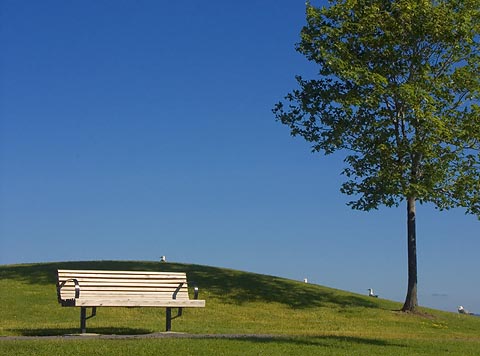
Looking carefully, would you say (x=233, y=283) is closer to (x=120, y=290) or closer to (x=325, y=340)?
(x=120, y=290)

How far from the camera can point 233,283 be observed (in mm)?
35562

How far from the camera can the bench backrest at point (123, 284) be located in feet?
64.0

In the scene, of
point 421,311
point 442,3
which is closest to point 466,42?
point 442,3

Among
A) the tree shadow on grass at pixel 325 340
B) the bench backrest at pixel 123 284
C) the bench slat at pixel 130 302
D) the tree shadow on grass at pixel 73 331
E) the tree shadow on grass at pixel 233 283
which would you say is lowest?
the tree shadow on grass at pixel 325 340

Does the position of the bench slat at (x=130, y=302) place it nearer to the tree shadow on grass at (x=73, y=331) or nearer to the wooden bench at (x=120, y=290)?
the wooden bench at (x=120, y=290)

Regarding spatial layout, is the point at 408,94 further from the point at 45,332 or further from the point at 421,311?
the point at 45,332

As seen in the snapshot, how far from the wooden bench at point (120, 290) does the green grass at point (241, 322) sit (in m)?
1.13

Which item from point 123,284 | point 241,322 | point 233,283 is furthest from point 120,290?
point 233,283

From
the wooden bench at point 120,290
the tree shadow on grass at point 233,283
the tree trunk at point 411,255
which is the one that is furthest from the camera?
the tree trunk at point 411,255

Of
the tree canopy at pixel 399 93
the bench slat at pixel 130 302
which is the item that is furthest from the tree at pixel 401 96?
the bench slat at pixel 130 302

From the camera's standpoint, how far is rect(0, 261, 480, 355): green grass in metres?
16.7

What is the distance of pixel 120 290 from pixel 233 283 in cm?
1599

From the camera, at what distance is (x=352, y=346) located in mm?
18547

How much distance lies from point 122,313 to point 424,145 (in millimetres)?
14100
